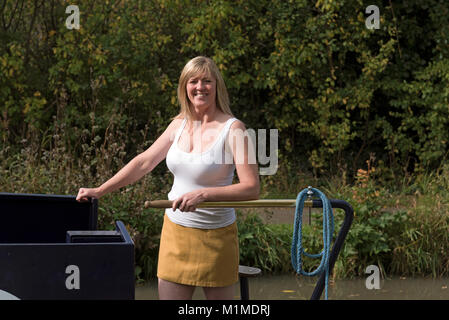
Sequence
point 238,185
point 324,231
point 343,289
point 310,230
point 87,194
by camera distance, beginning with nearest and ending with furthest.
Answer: point 324,231 < point 238,185 < point 87,194 < point 343,289 < point 310,230

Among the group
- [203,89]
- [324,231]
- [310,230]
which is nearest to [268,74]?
[310,230]

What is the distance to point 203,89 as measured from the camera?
10.1 feet

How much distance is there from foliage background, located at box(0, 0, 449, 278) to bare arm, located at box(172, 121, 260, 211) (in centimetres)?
674

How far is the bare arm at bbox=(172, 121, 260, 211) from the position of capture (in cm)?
283

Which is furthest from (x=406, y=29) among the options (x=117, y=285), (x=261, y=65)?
(x=117, y=285)

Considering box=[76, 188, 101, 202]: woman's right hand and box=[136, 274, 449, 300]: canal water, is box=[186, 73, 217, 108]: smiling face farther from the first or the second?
box=[136, 274, 449, 300]: canal water

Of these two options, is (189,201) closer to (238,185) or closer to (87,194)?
(238,185)

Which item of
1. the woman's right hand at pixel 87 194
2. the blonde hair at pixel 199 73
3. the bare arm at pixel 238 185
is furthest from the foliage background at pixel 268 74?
the bare arm at pixel 238 185

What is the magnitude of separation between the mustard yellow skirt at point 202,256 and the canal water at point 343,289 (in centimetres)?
296

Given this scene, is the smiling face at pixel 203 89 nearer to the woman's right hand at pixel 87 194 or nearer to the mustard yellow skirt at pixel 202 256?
the mustard yellow skirt at pixel 202 256

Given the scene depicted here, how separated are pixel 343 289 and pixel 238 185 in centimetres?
376

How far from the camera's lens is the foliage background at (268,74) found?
10.2 metres
